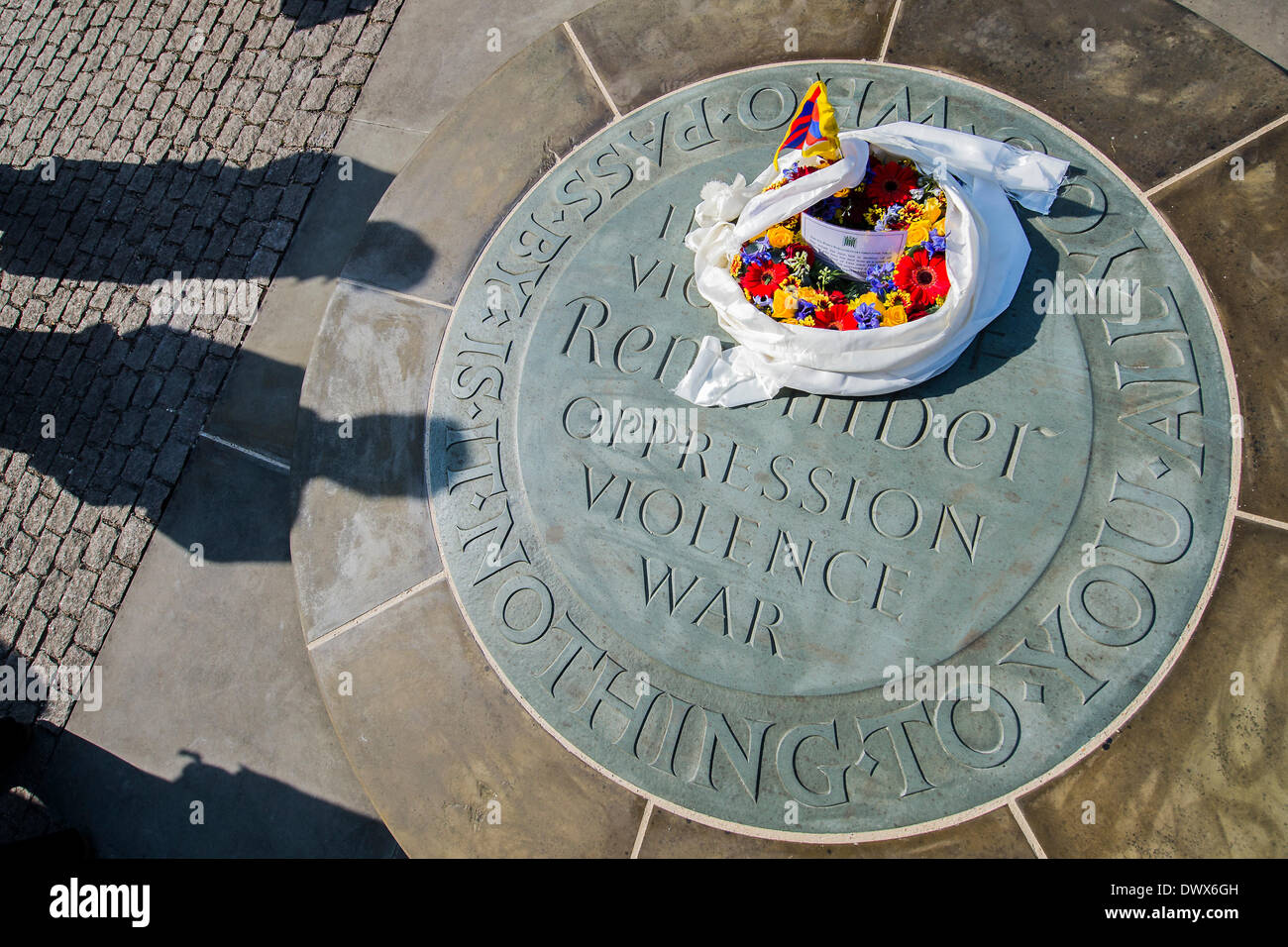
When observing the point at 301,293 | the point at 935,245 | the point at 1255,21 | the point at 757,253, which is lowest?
the point at 301,293

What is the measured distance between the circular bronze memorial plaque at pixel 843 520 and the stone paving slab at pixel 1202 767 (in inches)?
4.7

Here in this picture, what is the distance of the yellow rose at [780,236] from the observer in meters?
4.40

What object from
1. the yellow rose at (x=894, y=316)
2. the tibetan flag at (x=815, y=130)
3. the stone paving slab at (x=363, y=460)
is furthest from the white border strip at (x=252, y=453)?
the yellow rose at (x=894, y=316)

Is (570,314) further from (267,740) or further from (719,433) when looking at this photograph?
(267,740)

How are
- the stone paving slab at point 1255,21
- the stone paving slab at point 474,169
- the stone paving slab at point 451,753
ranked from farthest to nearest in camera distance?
the stone paving slab at point 474,169 → the stone paving slab at point 1255,21 → the stone paving slab at point 451,753

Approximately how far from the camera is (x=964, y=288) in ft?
13.5

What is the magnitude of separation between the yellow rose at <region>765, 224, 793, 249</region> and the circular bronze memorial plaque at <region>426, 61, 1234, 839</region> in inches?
20.8

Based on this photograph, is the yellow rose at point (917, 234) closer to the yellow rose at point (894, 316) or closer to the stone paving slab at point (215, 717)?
the yellow rose at point (894, 316)

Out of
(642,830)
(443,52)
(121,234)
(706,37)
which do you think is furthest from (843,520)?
(121,234)

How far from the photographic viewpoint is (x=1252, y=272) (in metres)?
4.28

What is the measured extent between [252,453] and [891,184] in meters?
4.12

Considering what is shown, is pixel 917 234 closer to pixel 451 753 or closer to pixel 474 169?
pixel 474 169
